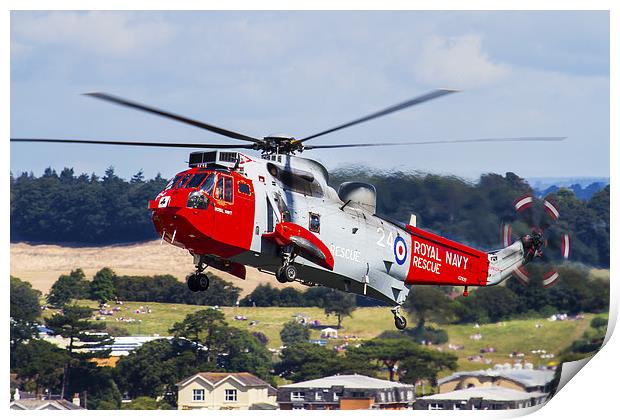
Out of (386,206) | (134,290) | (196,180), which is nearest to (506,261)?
(386,206)

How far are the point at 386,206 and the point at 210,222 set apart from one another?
1134 cm

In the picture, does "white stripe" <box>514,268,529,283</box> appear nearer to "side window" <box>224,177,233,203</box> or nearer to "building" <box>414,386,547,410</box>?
"building" <box>414,386,547,410</box>

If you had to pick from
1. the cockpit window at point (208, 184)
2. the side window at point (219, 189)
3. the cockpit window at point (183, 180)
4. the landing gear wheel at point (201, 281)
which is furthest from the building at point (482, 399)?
the cockpit window at point (183, 180)

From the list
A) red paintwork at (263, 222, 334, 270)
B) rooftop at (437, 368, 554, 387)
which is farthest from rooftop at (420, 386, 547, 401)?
red paintwork at (263, 222, 334, 270)

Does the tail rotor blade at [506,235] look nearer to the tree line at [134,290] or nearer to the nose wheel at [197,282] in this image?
the nose wheel at [197,282]

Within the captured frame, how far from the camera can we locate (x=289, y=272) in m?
22.2

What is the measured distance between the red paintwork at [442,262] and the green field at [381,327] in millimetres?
5417

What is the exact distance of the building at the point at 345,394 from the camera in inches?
1329

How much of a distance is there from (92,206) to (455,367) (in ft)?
55.9

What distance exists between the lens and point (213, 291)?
40094 millimetres

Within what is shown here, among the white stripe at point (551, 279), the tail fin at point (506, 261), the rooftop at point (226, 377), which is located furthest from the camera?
the rooftop at point (226, 377)

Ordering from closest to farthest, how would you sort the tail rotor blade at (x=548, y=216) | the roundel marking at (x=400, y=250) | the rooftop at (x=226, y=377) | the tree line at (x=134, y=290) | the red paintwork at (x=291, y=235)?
1. the red paintwork at (x=291, y=235)
2. the roundel marking at (x=400, y=250)
3. the tail rotor blade at (x=548, y=216)
4. the rooftop at (x=226, y=377)
5. the tree line at (x=134, y=290)

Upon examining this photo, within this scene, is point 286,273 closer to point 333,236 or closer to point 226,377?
point 333,236
